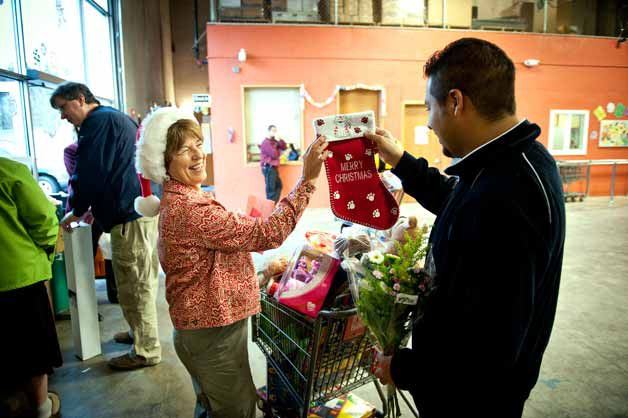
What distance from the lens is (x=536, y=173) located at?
96 cm

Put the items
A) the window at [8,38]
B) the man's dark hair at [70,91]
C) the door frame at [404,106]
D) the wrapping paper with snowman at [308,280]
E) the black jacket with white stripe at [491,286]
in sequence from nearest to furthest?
the black jacket with white stripe at [491,286] < the wrapping paper with snowman at [308,280] < the man's dark hair at [70,91] < the window at [8,38] < the door frame at [404,106]

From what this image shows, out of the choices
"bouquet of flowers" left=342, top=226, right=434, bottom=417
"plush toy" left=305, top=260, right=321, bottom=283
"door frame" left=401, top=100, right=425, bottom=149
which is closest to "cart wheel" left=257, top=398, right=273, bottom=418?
"plush toy" left=305, top=260, right=321, bottom=283

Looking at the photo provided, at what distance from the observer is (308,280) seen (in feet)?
5.09

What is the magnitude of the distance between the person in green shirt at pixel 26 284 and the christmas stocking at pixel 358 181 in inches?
62.1

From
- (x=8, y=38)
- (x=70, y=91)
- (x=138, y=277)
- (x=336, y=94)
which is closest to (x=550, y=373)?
(x=138, y=277)

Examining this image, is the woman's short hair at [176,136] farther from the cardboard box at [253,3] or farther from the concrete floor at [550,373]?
the cardboard box at [253,3]

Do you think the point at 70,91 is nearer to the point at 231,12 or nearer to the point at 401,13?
the point at 231,12

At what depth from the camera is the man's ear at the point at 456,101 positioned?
41.1 inches

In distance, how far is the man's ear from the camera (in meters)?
1.04

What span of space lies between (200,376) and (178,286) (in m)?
0.39

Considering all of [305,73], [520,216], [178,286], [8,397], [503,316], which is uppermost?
[305,73]

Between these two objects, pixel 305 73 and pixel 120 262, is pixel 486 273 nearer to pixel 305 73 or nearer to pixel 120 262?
pixel 120 262

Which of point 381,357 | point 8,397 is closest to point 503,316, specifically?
point 381,357

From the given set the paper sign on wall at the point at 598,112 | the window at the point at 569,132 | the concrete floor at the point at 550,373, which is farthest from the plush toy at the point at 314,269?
the paper sign on wall at the point at 598,112
